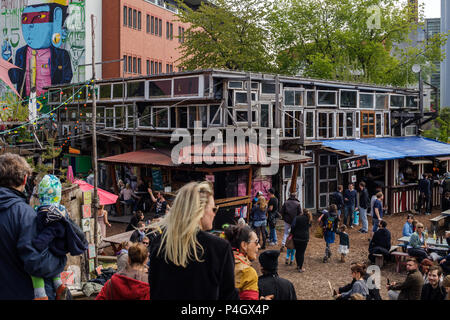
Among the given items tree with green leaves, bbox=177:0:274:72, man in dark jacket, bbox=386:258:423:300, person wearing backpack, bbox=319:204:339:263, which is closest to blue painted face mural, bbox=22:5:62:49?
tree with green leaves, bbox=177:0:274:72

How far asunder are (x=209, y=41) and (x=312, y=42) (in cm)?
821

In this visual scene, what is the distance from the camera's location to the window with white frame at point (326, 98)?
2108cm

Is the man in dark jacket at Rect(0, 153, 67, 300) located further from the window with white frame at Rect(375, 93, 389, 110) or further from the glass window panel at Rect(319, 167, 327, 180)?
the window with white frame at Rect(375, 93, 389, 110)

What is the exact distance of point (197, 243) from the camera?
9.16ft

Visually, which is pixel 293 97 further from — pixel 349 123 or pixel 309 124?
pixel 349 123

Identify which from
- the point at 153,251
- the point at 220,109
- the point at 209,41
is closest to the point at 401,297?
the point at 153,251

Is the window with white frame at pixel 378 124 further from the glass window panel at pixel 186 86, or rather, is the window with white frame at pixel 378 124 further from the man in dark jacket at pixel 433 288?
the man in dark jacket at pixel 433 288

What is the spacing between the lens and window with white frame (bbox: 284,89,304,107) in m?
19.6

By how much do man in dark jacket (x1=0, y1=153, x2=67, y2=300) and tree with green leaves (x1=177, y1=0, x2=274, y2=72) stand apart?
2677 cm

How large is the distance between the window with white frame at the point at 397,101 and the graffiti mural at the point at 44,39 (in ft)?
77.7

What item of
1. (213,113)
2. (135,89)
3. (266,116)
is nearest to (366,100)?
(266,116)

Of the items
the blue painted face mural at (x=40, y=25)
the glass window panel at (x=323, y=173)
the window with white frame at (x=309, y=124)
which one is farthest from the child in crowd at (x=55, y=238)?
the blue painted face mural at (x=40, y=25)

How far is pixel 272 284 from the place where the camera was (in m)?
4.45

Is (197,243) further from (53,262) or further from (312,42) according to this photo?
(312,42)
